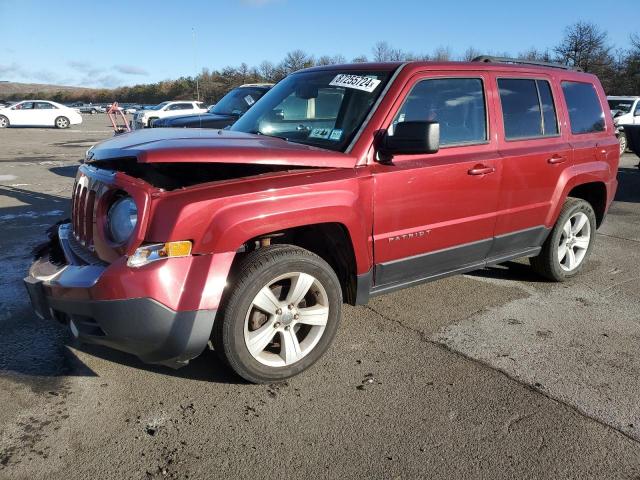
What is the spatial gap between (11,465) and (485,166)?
3350mm

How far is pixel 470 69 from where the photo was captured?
393 centimetres

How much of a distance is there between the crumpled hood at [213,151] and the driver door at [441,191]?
1.36 feet

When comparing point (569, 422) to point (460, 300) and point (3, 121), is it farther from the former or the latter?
point (3, 121)

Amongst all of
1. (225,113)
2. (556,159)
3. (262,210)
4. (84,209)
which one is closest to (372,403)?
(262,210)

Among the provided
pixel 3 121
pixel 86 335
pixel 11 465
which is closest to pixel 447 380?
pixel 86 335

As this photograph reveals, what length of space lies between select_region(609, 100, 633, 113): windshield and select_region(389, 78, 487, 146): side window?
59.3ft

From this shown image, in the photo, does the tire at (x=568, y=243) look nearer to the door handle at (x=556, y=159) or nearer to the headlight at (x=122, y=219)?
the door handle at (x=556, y=159)

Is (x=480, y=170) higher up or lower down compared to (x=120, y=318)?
higher up

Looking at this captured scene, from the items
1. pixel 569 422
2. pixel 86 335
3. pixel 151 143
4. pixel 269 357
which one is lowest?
pixel 569 422

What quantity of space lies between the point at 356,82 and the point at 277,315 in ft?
5.58

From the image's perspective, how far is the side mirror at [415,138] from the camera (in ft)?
10.2

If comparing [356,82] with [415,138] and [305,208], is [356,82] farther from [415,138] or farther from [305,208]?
[305,208]

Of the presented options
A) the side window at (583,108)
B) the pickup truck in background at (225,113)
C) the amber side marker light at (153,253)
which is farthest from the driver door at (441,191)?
the pickup truck in background at (225,113)

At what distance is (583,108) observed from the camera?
15.9 ft
